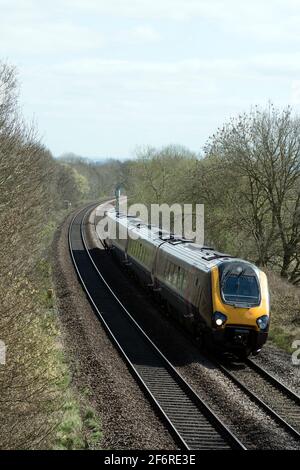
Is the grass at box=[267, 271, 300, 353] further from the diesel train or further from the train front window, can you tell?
the train front window

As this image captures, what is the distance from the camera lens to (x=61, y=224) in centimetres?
6494

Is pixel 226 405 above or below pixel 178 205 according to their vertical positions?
below

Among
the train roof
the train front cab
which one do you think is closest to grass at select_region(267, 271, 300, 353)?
the train front cab

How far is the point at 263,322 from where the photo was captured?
1842cm

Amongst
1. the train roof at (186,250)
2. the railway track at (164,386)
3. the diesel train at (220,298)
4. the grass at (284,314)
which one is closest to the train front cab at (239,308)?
the diesel train at (220,298)

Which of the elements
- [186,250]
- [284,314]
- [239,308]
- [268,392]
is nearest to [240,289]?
[239,308]

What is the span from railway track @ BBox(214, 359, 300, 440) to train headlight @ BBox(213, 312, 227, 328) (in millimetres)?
1188

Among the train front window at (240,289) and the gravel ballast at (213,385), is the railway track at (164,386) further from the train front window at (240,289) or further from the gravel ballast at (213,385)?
the train front window at (240,289)

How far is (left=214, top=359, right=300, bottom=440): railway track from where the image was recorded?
14.2 meters

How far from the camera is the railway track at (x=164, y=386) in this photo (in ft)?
42.6

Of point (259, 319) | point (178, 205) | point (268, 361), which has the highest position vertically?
point (178, 205)
